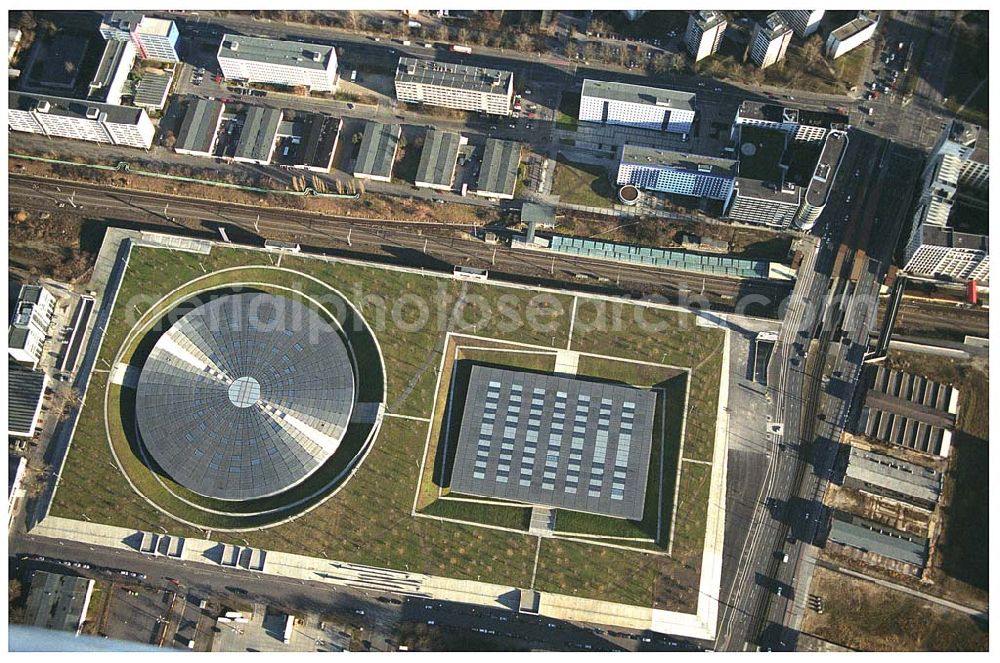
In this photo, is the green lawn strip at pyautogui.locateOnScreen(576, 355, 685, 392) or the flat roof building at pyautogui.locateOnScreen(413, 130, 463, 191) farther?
the flat roof building at pyautogui.locateOnScreen(413, 130, 463, 191)

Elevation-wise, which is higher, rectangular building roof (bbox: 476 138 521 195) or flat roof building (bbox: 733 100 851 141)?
flat roof building (bbox: 733 100 851 141)

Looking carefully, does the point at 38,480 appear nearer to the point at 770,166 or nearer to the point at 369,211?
the point at 369,211

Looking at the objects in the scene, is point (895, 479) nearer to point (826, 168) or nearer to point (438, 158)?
point (826, 168)

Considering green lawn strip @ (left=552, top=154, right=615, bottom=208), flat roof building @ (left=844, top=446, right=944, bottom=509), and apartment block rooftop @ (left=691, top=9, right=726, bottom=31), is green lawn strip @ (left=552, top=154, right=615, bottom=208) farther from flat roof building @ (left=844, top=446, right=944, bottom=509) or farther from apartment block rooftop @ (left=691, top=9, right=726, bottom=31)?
flat roof building @ (left=844, top=446, right=944, bottom=509)

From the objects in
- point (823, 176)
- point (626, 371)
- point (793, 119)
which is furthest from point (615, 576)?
point (793, 119)

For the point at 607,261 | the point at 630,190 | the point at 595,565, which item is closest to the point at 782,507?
the point at 595,565

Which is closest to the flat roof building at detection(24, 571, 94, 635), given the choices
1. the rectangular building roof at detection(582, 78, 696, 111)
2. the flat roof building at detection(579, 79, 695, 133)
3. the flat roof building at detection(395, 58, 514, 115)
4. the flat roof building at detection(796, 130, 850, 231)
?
the flat roof building at detection(395, 58, 514, 115)
